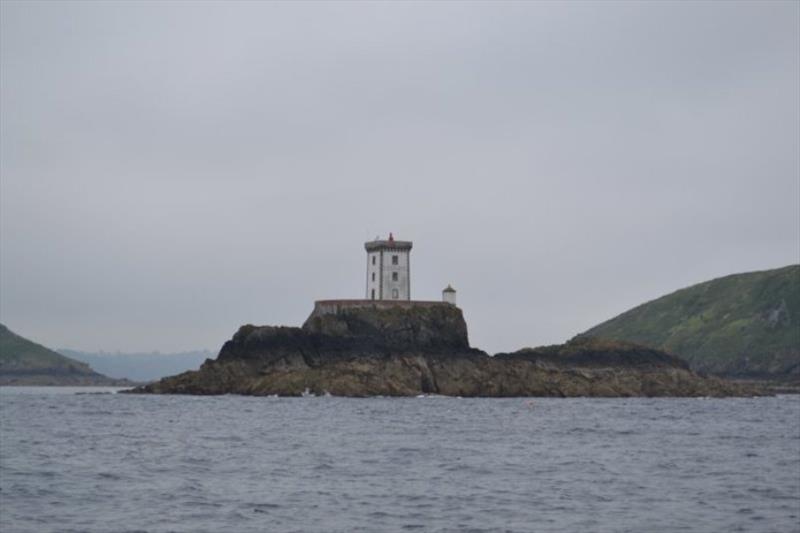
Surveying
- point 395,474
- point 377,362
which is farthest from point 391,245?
point 395,474

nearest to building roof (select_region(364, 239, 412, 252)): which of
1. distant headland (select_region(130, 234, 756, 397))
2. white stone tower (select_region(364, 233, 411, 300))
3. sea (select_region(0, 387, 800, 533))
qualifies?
white stone tower (select_region(364, 233, 411, 300))

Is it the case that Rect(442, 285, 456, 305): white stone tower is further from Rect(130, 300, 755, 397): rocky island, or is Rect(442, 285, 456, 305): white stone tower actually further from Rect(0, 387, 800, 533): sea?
Rect(0, 387, 800, 533): sea

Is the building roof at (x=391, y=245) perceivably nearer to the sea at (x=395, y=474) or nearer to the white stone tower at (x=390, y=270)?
the white stone tower at (x=390, y=270)

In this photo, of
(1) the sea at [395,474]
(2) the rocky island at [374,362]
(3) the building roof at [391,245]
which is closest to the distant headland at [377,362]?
(2) the rocky island at [374,362]

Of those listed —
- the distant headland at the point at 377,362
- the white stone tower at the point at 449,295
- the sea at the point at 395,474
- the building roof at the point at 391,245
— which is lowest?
the sea at the point at 395,474

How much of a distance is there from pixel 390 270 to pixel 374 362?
60.7ft

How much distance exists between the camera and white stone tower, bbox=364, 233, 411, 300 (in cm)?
13662

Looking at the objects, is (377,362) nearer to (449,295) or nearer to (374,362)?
(374,362)

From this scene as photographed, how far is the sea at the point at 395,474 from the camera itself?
3591cm

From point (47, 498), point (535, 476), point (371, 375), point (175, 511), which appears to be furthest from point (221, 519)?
point (371, 375)

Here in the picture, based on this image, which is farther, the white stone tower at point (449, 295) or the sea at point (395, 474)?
the white stone tower at point (449, 295)

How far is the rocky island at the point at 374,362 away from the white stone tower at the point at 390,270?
8.12 meters

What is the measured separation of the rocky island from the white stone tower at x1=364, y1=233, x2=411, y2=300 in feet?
26.7

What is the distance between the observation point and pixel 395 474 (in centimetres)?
4706
